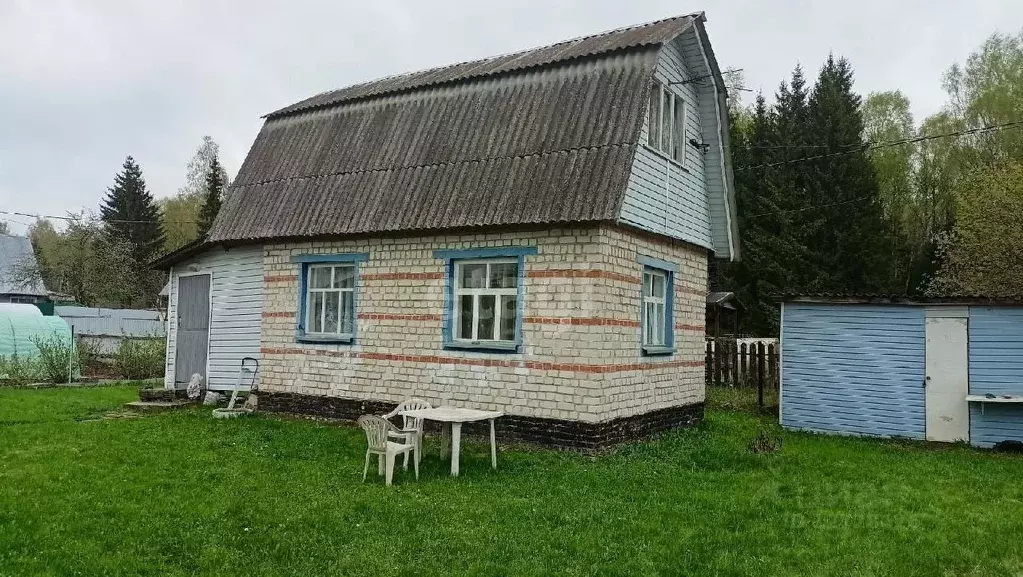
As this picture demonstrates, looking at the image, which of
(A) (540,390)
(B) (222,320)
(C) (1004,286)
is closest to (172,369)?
(B) (222,320)

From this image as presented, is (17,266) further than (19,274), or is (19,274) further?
(17,266)

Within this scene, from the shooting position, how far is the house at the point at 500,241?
11008 millimetres

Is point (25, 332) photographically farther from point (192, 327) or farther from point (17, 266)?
point (17, 266)

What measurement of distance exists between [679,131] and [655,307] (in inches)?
124

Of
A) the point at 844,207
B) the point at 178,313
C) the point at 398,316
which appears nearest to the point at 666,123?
the point at 398,316

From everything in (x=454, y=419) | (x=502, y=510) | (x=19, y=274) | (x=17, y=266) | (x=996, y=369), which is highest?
(x=17, y=266)

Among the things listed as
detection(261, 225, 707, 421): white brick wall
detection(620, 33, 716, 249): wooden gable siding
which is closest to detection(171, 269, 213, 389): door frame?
detection(261, 225, 707, 421): white brick wall

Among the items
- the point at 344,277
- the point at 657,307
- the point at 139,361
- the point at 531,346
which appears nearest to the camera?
the point at 531,346

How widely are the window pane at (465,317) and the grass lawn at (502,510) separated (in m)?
1.98

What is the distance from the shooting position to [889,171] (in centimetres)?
3903

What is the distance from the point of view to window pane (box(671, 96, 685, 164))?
13320mm

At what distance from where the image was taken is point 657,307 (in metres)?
13.0

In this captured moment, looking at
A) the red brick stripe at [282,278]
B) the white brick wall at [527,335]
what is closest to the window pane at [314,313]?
the white brick wall at [527,335]

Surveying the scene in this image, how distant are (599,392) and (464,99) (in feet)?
19.2
